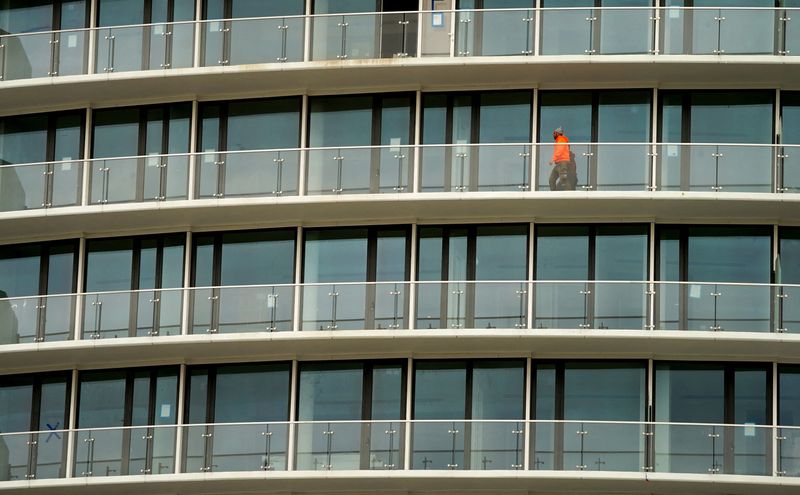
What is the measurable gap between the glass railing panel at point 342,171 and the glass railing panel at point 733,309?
690 cm


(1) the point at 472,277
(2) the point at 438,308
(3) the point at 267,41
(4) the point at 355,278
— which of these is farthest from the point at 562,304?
(3) the point at 267,41

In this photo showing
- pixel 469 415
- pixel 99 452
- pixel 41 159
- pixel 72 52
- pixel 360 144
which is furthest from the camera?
pixel 41 159

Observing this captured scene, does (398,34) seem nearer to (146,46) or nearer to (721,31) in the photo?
(146,46)

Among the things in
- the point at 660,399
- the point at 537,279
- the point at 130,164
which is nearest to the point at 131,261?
the point at 130,164

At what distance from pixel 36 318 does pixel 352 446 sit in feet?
24.2

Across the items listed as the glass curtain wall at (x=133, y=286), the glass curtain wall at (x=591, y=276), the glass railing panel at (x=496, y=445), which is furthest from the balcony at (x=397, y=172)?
the glass railing panel at (x=496, y=445)

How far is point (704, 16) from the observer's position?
40656mm

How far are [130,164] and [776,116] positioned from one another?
43.7 feet

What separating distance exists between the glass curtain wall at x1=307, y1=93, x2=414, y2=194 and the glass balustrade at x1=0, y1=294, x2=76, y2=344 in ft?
19.0

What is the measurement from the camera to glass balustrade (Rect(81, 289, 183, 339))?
4112 cm

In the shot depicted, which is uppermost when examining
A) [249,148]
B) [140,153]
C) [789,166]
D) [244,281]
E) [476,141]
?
[476,141]

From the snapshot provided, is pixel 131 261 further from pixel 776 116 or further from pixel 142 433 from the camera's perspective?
pixel 776 116

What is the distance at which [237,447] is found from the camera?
40094 millimetres

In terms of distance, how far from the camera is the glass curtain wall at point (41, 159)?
4219cm
